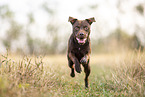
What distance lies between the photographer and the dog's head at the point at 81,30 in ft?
15.6

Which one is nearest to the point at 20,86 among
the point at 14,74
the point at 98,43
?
the point at 14,74

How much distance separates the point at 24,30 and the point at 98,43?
463 inches

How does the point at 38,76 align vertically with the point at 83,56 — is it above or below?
below

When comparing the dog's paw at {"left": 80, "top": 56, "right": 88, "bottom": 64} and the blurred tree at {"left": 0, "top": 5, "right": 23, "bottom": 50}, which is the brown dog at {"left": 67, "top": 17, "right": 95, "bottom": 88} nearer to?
the dog's paw at {"left": 80, "top": 56, "right": 88, "bottom": 64}

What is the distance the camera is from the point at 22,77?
12.9ft

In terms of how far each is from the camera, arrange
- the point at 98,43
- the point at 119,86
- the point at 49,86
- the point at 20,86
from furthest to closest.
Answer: the point at 98,43 < the point at 119,86 < the point at 49,86 < the point at 20,86

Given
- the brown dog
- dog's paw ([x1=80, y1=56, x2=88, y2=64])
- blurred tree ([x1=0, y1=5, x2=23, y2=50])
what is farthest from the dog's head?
blurred tree ([x1=0, y1=5, x2=23, y2=50])

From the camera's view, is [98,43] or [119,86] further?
[98,43]

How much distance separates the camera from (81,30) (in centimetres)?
487

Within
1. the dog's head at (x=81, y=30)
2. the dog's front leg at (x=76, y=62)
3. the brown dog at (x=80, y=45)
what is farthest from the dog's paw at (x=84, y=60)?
the dog's head at (x=81, y=30)

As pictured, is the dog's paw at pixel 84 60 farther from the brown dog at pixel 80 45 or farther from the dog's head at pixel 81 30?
the dog's head at pixel 81 30

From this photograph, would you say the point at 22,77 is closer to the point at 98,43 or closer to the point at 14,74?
the point at 14,74

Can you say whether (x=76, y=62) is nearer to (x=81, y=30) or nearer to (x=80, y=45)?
(x=80, y=45)

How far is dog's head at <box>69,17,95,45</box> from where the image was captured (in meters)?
4.77
